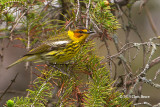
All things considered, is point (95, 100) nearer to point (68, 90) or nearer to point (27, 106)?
point (68, 90)

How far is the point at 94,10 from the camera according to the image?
8.40ft

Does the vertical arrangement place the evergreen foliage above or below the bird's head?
below

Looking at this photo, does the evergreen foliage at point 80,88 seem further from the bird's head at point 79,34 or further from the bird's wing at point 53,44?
the bird's wing at point 53,44

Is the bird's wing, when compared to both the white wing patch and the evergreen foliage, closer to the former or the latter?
the white wing patch

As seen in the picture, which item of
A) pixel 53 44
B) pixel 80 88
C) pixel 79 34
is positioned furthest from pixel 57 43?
pixel 80 88

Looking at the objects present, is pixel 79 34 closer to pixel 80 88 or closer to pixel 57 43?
pixel 57 43

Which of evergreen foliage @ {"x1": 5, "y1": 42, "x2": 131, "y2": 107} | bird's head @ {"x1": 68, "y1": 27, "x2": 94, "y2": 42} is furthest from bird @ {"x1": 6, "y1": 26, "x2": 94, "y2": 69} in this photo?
evergreen foliage @ {"x1": 5, "y1": 42, "x2": 131, "y2": 107}

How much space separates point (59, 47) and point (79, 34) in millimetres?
299

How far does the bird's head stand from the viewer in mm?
2659

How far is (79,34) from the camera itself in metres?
2.80

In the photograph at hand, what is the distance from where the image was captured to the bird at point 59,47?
2689 mm

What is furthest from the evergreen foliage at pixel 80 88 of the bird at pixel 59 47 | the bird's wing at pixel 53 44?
the bird's wing at pixel 53 44

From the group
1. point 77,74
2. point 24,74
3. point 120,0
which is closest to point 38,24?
point 77,74

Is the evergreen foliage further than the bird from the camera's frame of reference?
No
